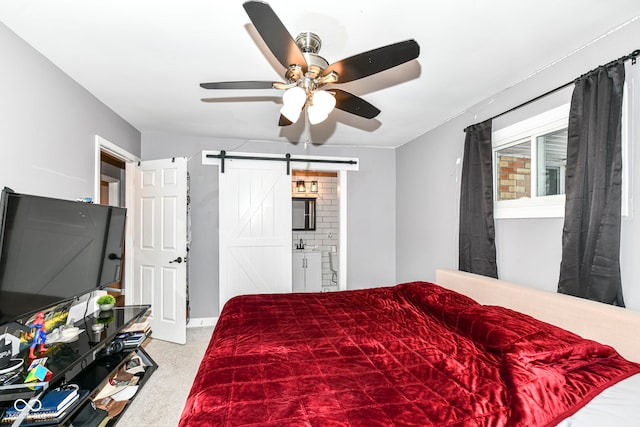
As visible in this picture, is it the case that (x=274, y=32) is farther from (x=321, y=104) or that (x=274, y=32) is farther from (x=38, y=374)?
(x=38, y=374)

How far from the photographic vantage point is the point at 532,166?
2.48 meters

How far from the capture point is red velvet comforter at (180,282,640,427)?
1.16m

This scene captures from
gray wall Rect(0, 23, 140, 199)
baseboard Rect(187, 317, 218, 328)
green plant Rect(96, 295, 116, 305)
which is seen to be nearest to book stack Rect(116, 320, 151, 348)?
green plant Rect(96, 295, 116, 305)

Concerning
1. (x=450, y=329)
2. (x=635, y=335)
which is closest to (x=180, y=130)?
(x=450, y=329)

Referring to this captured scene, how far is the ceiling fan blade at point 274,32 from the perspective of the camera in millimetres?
1184

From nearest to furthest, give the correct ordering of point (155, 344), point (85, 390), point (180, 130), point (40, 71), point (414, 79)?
point (85, 390)
point (40, 71)
point (414, 79)
point (155, 344)
point (180, 130)

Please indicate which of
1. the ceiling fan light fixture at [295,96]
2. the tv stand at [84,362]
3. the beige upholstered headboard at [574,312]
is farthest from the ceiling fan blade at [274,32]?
the beige upholstered headboard at [574,312]

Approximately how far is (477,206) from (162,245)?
3.41 metres

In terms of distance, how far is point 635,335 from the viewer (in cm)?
155

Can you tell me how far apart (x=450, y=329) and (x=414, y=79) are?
1.89 m

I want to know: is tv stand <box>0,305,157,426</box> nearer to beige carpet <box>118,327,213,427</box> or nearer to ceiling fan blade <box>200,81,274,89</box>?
beige carpet <box>118,327,213,427</box>

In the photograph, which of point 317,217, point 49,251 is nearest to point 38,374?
point 49,251

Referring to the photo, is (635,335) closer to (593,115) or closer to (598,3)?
(593,115)

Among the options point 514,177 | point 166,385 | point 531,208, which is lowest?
point 166,385
